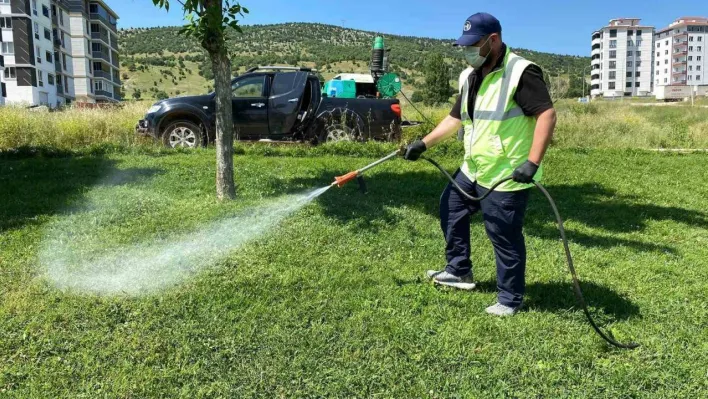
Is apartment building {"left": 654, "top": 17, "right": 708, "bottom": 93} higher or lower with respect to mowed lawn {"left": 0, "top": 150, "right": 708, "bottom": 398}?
higher

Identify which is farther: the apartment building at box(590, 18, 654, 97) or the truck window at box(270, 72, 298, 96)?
the apartment building at box(590, 18, 654, 97)

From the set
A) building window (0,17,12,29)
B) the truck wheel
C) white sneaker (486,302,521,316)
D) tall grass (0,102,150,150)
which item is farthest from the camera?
building window (0,17,12,29)

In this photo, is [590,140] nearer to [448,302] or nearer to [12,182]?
[448,302]

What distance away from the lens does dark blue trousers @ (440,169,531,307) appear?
11.5ft

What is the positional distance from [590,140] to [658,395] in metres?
12.4

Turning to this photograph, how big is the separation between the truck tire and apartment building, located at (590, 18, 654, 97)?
11293cm

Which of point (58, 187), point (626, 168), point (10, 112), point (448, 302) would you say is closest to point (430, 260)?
point (448, 302)

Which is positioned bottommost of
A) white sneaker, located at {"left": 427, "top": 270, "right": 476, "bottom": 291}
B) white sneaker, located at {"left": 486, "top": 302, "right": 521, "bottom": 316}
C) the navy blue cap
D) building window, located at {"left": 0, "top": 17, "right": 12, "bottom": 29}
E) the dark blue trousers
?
white sneaker, located at {"left": 486, "top": 302, "right": 521, "bottom": 316}

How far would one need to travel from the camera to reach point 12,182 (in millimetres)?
7004

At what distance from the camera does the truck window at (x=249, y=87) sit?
11.3 meters

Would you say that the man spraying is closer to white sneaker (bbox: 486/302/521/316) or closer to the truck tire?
white sneaker (bbox: 486/302/521/316)

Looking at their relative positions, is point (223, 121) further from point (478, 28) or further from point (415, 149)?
point (478, 28)

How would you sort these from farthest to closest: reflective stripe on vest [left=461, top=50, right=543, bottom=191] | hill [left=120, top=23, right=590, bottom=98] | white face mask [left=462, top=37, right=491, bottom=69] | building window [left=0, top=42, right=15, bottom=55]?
hill [left=120, top=23, right=590, bottom=98] < building window [left=0, top=42, right=15, bottom=55] < white face mask [left=462, top=37, right=491, bottom=69] < reflective stripe on vest [left=461, top=50, right=543, bottom=191]

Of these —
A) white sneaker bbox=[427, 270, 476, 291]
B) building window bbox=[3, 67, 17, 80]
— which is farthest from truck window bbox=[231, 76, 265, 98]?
building window bbox=[3, 67, 17, 80]
